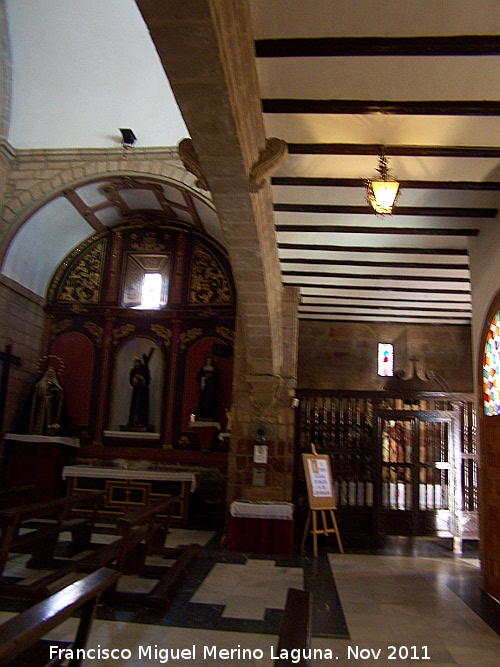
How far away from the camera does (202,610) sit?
15.1ft

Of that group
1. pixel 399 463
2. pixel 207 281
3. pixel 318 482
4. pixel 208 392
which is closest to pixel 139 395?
pixel 208 392

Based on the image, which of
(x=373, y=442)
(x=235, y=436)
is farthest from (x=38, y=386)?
(x=373, y=442)

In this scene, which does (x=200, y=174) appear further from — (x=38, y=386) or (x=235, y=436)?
(x=38, y=386)

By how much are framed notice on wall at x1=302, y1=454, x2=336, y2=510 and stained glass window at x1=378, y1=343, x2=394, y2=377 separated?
2.95 meters

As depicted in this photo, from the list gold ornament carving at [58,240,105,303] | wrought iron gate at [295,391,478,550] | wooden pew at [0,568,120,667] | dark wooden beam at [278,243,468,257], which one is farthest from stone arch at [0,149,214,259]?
wooden pew at [0,568,120,667]

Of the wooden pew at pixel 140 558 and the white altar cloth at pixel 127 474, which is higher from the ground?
the white altar cloth at pixel 127 474

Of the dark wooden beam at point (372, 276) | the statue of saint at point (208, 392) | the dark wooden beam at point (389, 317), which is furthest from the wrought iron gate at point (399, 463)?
the dark wooden beam at point (372, 276)

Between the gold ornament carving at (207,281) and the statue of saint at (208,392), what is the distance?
4.04 feet

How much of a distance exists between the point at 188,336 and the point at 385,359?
3.56m

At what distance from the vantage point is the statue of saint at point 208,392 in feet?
31.1

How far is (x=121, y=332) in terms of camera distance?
1030 centimetres

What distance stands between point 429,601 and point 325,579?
1105 millimetres

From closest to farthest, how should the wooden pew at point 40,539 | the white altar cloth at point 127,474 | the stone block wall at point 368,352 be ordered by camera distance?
the wooden pew at point 40,539, the white altar cloth at point 127,474, the stone block wall at point 368,352

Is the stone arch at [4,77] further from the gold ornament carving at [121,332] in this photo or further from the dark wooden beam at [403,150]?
the dark wooden beam at [403,150]
